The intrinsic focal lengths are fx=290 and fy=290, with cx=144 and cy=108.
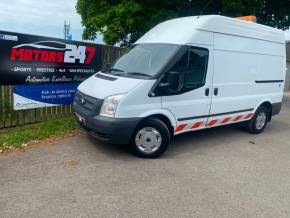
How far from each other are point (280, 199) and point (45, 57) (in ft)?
18.3

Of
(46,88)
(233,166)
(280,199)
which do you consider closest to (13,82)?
(46,88)

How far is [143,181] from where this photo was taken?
4.31 m

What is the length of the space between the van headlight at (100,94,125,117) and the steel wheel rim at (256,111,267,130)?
4.29 metres

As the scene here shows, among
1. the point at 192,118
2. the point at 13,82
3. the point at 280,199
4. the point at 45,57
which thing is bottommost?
the point at 280,199

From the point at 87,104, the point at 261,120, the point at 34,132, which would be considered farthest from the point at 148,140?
the point at 261,120

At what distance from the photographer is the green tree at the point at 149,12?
14461 mm

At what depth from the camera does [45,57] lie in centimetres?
675

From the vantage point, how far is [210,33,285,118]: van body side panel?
6047mm

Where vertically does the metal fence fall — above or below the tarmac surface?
above

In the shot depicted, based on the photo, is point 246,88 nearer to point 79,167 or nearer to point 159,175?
point 159,175

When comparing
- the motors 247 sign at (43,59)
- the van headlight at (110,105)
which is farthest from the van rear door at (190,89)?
the motors 247 sign at (43,59)

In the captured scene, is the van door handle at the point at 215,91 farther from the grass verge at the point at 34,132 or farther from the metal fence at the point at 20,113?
the metal fence at the point at 20,113

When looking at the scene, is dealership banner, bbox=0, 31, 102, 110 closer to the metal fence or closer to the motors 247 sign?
the motors 247 sign

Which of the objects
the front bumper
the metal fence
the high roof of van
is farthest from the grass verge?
the high roof of van
